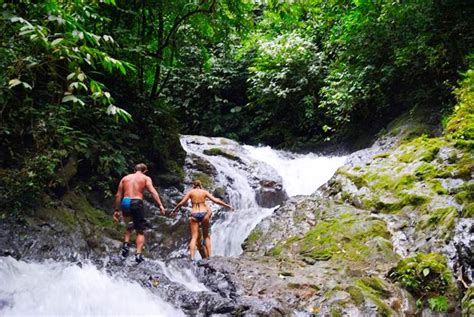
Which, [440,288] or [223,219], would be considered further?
[223,219]

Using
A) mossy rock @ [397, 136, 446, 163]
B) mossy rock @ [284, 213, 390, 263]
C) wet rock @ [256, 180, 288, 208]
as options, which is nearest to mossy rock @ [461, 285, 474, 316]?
mossy rock @ [284, 213, 390, 263]

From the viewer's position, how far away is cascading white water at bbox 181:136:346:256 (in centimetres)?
980

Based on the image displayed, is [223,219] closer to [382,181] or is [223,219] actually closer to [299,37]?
[382,181]

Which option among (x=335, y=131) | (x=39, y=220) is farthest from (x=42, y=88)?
(x=335, y=131)

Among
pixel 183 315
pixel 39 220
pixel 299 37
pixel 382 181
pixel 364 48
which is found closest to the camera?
pixel 183 315

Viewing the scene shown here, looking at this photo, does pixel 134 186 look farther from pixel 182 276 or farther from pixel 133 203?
pixel 182 276

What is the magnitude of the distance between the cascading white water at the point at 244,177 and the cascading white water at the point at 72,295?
3.98 meters

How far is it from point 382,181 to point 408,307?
3.36m

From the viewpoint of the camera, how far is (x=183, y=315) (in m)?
5.25

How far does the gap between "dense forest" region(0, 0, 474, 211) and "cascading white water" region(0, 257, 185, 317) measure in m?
1.43

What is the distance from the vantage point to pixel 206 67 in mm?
13484

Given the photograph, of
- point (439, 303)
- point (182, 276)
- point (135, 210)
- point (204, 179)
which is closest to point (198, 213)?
point (135, 210)

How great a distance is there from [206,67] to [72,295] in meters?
9.42

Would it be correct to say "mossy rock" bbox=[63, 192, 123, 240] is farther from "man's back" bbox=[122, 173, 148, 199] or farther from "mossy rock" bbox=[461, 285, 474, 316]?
"mossy rock" bbox=[461, 285, 474, 316]
